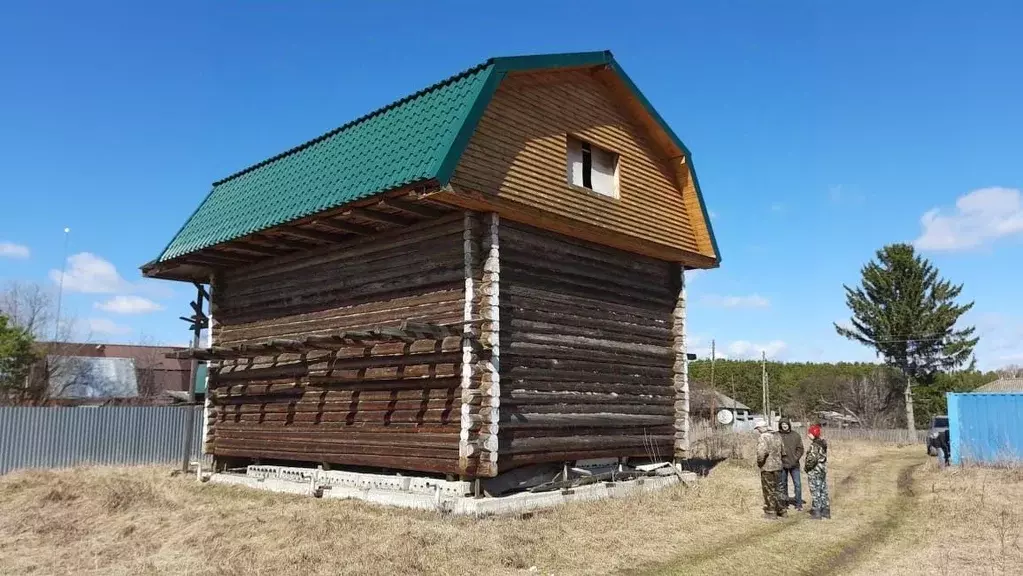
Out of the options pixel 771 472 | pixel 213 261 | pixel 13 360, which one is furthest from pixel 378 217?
pixel 13 360

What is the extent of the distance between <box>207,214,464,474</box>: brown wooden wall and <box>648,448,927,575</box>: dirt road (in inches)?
170

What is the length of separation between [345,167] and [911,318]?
1803 inches

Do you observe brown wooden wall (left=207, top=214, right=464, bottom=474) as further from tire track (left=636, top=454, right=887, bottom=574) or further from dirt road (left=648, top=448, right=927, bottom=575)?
dirt road (left=648, top=448, right=927, bottom=575)

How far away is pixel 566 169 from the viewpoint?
13.6 meters

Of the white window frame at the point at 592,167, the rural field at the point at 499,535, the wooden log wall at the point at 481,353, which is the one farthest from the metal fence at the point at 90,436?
the white window frame at the point at 592,167

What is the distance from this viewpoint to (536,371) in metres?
12.8

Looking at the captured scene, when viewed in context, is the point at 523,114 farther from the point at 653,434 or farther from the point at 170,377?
the point at 170,377

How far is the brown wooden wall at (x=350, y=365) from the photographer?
40.3 ft

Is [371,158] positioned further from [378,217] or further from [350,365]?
[350,365]

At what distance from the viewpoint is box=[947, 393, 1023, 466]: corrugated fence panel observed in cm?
2173

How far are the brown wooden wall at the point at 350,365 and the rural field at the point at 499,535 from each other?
122cm

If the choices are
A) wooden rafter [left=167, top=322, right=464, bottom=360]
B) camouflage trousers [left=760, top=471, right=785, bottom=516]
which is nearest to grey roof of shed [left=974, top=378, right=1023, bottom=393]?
camouflage trousers [left=760, top=471, right=785, bottom=516]

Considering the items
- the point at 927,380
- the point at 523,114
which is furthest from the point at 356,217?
the point at 927,380

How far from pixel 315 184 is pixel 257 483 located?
6.40m
